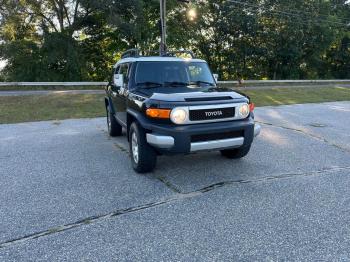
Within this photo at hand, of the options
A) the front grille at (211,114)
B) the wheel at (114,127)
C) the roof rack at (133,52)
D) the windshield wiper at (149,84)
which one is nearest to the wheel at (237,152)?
the front grille at (211,114)

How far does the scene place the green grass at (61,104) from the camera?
11500 millimetres

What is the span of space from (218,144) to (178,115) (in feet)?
2.41

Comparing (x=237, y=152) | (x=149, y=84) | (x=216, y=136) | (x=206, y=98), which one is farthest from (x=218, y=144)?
(x=149, y=84)

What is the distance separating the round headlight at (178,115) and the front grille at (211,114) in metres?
0.11

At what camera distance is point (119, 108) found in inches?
258

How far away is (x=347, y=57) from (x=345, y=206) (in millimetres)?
38414

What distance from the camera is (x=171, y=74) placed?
5.83m

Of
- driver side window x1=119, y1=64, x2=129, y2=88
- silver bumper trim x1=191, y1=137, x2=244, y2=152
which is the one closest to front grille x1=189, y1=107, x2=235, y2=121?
silver bumper trim x1=191, y1=137, x2=244, y2=152

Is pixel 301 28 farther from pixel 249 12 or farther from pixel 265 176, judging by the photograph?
Answer: pixel 265 176

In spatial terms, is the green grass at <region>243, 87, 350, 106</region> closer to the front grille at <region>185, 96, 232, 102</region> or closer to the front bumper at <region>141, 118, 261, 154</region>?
the front grille at <region>185, 96, 232, 102</region>

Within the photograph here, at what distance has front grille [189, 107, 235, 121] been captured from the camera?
15.0 feet

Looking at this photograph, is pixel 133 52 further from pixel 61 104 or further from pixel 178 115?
pixel 61 104

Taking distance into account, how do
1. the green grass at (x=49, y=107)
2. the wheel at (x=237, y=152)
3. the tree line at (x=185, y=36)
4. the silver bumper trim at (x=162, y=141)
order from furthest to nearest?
the tree line at (x=185, y=36) → the green grass at (x=49, y=107) → the wheel at (x=237, y=152) → the silver bumper trim at (x=162, y=141)

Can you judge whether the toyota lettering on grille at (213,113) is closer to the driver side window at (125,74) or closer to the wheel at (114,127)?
the driver side window at (125,74)
